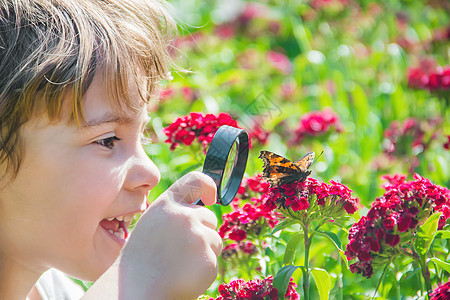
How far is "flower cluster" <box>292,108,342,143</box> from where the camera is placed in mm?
2361

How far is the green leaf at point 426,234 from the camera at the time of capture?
1100 millimetres

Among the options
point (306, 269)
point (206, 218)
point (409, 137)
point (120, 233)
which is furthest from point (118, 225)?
point (409, 137)

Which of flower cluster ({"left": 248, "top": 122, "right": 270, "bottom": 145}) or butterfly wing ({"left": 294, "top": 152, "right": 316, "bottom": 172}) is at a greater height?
butterfly wing ({"left": 294, "top": 152, "right": 316, "bottom": 172})

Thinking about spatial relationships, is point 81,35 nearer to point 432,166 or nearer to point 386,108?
point 432,166

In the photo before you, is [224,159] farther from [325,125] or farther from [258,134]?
[325,125]

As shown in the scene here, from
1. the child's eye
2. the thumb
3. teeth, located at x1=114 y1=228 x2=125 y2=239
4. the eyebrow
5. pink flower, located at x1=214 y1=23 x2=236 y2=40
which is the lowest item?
pink flower, located at x1=214 y1=23 x2=236 y2=40

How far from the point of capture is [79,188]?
1030mm

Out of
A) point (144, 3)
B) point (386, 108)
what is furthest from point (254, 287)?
point (386, 108)

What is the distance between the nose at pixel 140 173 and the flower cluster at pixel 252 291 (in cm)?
23

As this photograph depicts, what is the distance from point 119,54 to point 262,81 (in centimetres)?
255

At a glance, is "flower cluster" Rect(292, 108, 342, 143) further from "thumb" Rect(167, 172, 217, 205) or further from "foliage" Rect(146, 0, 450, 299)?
"thumb" Rect(167, 172, 217, 205)

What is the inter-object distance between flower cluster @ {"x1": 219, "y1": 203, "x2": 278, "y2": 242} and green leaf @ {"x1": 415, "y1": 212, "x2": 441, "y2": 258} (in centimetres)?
28

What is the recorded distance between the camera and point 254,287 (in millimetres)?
1055

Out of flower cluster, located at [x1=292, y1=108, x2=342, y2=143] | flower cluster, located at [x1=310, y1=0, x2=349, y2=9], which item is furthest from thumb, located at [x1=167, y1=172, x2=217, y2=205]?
flower cluster, located at [x1=310, y1=0, x2=349, y2=9]
